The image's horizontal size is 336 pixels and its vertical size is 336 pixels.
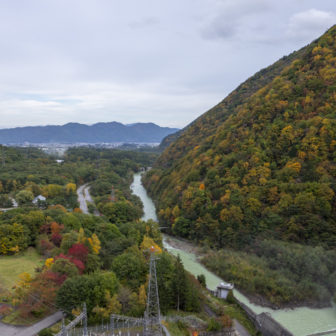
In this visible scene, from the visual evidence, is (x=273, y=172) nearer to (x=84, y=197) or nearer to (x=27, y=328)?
(x=27, y=328)

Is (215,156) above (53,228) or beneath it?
above

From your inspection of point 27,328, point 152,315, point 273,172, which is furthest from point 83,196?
point 152,315

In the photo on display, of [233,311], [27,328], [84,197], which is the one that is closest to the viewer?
[27,328]

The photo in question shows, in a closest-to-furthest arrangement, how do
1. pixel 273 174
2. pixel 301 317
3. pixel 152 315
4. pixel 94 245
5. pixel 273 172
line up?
pixel 152 315
pixel 301 317
pixel 94 245
pixel 273 174
pixel 273 172

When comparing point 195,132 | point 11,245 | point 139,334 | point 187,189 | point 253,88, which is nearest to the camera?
point 139,334

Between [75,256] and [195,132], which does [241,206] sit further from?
[195,132]

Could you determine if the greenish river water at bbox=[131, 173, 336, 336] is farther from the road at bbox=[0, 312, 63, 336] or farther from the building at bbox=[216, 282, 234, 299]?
the road at bbox=[0, 312, 63, 336]

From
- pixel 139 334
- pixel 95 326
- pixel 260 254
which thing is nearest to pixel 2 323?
pixel 95 326

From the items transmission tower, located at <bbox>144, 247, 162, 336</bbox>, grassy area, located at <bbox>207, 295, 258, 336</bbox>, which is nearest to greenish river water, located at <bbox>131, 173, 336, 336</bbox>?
grassy area, located at <bbox>207, 295, 258, 336</bbox>
